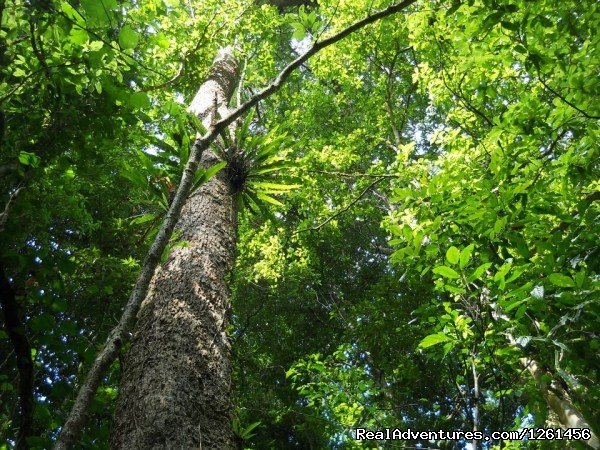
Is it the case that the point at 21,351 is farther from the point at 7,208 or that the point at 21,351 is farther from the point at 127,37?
the point at 127,37

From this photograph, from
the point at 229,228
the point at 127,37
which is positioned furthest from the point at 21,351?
the point at 229,228

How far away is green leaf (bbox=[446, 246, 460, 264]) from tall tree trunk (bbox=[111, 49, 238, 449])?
1382mm

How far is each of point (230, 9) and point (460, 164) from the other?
14.9ft

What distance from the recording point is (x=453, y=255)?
2.06m

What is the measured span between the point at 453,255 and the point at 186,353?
1.49 meters

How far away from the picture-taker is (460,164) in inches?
185

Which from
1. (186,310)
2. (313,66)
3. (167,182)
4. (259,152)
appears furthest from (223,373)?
(313,66)

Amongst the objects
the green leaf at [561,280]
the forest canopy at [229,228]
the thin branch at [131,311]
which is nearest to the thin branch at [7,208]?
the forest canopy at [229,228]

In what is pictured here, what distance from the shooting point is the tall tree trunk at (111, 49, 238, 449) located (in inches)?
76.5

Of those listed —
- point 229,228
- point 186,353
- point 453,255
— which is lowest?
point 186,353

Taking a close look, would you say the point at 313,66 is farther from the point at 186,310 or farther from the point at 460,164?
the point at 186,310

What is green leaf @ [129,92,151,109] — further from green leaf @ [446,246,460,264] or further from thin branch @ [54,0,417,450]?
green leaf @ [446,246,460,264]

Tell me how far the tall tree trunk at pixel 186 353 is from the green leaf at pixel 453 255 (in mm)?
1382

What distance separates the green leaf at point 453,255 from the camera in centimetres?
205
